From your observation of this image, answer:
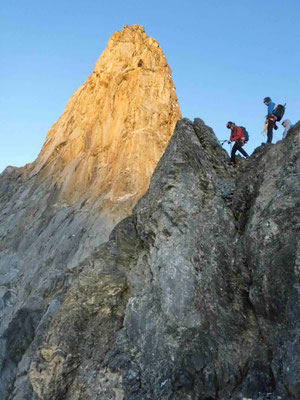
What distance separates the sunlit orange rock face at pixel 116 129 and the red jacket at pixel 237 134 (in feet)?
40.7

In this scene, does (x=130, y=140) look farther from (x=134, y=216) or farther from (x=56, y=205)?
(x=134, y=216)

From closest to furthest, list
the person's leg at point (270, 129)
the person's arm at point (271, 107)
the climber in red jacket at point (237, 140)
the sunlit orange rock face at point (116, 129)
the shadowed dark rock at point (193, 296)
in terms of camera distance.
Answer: the shadowed dark rock at point (193, 296)
the person's leg at point (270, 129)
the person's arm at point (271, 107)
the climber in red jacket at point (237, 140)
the sunlit orange rock face at point (116, 129)

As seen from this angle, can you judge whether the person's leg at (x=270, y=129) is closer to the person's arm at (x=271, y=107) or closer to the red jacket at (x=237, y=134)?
the person's arm at (x=271, y=107)

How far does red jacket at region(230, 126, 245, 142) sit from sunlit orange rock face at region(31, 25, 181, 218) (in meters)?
12.4

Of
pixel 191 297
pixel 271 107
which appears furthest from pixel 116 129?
pixel 191 297

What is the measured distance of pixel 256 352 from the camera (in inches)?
464

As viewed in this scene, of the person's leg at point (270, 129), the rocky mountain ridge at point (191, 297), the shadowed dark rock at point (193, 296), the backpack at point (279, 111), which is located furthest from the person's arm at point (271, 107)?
the shadowed dark rock at point (193, 296)

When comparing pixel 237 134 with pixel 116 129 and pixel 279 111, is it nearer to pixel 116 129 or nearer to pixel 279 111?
pixel 279 111

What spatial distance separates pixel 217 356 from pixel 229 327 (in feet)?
2.91

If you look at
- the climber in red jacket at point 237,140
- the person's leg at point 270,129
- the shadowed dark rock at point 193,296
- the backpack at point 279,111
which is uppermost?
the backpack at point 279,111

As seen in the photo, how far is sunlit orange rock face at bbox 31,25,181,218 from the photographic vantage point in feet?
107

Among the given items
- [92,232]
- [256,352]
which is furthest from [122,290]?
[92,232]

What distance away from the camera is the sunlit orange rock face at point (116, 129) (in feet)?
107

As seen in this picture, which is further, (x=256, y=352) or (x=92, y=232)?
(x=92, y=232)
